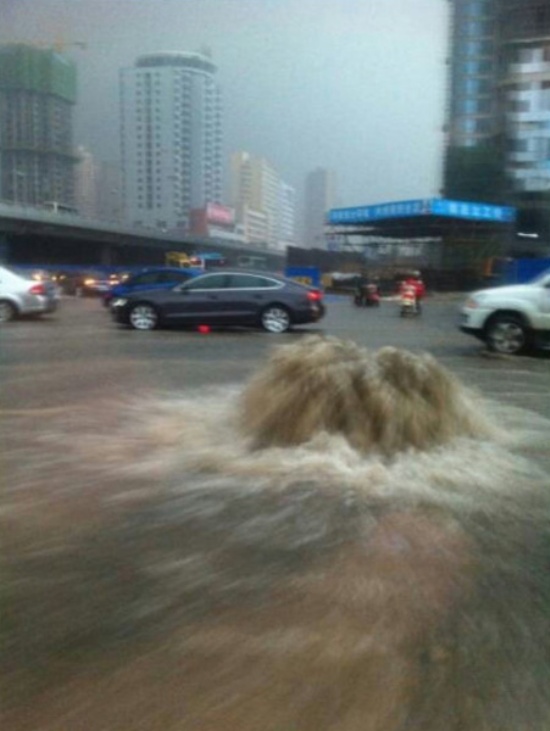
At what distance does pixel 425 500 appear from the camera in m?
4.59

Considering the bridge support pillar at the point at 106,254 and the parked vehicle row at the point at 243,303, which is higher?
the bridge support pillar at the point at 106,254

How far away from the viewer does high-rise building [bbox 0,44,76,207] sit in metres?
6.02

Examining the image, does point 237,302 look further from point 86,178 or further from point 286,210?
point 86,178

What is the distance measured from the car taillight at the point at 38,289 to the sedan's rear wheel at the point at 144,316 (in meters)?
3.01

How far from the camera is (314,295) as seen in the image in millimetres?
14172

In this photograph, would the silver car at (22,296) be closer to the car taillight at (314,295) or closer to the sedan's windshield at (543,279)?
the car taillight at (314,295)

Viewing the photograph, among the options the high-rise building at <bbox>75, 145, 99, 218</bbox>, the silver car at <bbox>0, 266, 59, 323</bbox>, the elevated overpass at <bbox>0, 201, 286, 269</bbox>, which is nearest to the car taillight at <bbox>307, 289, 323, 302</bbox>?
the elevated overpass at <bbox>0, 201, 286, 269</bbox>

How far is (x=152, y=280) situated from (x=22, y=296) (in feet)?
9.25

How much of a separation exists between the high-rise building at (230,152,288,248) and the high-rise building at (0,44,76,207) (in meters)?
1.63

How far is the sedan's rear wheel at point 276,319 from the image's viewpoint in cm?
1460

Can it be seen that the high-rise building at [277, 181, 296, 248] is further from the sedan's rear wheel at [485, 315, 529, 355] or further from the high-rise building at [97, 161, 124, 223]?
the sedan's rear wheel at [485, 315, 529, 355]

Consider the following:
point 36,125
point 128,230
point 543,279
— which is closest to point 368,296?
point 543,279

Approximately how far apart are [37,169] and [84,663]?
5567 mm

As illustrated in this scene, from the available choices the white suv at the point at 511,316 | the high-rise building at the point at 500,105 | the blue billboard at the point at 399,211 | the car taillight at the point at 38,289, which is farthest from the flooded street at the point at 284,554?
the car taillight at the point at 38,289
